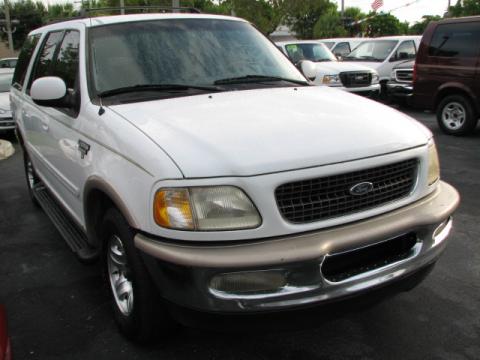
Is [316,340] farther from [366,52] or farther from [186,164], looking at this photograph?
[366,52]

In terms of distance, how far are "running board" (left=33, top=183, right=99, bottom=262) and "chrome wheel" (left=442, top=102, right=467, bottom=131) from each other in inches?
286

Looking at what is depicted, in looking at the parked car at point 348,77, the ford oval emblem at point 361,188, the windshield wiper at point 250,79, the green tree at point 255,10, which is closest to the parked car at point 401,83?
the parked car at point 348,77

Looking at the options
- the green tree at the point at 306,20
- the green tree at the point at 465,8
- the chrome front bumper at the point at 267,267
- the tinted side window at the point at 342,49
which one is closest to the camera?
the chrome front bumper at the point at 267,267

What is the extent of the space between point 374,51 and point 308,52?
2.23 meters

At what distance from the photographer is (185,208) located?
7.63 ft

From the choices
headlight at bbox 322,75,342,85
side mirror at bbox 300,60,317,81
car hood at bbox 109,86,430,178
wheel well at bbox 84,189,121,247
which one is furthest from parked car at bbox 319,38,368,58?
wheel well at bbox 84,189,121,247

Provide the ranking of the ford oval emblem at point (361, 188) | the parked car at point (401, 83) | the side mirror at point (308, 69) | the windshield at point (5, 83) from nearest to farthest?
1. the ford oval emblem at point (361, 188)
2. the side mirror at point (308, 69)
3. the windshield at point (5, 83)
4. the parked car at point (401, 83)

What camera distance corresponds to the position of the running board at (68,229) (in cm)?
345

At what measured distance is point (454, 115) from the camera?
9.37 m

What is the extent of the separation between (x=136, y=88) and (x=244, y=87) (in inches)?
28.6

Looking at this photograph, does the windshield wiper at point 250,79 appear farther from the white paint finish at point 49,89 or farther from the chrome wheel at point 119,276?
the chrome wheel at point 119,276

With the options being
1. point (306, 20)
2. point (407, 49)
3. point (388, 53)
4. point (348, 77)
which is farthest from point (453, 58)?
point (306, 20)

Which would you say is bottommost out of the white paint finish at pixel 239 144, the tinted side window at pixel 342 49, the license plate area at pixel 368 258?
the license plate area at pixel 368 258

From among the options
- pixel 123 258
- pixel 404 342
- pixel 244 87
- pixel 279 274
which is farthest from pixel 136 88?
pixel 404 342
